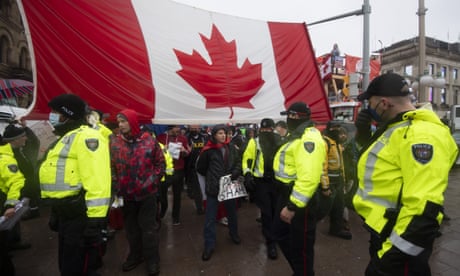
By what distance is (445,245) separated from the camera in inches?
148

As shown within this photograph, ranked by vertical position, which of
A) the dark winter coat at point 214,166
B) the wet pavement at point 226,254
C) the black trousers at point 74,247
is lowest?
the wet pavement at point 226,254

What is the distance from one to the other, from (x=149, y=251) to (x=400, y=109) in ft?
9.69

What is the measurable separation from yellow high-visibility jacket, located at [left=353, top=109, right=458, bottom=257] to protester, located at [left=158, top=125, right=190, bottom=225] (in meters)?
3.49

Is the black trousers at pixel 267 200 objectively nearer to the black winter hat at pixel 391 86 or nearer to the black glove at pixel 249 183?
the black glove at pixel 249 183

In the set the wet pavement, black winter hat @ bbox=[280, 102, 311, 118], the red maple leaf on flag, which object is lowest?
the wet pavement

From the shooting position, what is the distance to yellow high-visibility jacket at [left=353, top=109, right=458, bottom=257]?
48.6 inches

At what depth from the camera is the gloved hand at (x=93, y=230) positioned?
2.00 meters

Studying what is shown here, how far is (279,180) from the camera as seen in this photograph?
280cm

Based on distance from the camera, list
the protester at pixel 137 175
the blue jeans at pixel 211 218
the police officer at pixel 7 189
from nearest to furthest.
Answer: the police officer at pixel 7 189
the protester at pixel 137 175
the blue jeans at pixel 211 218

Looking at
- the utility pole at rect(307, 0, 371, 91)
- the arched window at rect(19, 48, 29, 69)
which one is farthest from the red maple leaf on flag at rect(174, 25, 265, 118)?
the arched window at rect(19, 48, 29, 69)

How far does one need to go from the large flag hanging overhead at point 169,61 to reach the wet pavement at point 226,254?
75.2 inches

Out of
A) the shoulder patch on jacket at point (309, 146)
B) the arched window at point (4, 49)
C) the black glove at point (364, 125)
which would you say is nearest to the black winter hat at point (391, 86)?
the black glove at point (364, 125)

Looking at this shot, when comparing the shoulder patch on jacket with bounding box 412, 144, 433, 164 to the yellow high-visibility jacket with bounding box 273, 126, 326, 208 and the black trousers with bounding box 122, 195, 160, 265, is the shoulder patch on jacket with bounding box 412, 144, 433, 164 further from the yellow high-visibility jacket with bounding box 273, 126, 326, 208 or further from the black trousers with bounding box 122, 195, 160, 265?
the black trousers with bounding box 122, 195, 160, 265

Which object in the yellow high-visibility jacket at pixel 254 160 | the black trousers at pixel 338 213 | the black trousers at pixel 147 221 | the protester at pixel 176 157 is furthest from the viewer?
the protester at pixel 176 157
